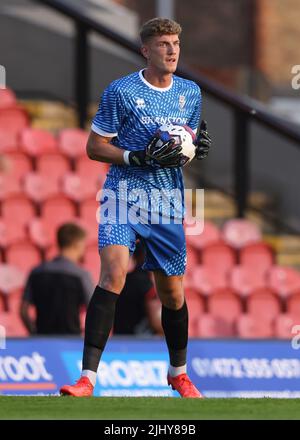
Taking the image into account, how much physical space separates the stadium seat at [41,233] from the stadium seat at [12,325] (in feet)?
2.96

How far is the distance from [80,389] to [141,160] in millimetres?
1098

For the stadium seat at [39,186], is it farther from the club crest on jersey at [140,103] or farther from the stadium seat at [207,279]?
the club crest on jersey at [140,103]

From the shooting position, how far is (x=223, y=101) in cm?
1230

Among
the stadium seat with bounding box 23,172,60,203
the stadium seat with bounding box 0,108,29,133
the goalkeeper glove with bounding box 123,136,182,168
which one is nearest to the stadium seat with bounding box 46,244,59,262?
the stadium seat with bounding box 23,172,60,203

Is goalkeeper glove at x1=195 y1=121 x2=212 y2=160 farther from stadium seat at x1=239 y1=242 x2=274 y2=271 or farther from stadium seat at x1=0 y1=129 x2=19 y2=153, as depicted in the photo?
stadium seat at x1=0 y1=129 x2=19 y2=153

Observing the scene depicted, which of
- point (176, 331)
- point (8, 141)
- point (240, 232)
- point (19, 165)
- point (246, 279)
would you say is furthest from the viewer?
point (8, 141)

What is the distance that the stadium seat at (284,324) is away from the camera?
39.0 ft

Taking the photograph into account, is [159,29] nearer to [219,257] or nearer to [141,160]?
[141,160]

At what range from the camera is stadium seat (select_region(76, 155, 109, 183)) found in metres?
13.0

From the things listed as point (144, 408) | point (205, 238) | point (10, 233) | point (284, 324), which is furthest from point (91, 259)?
point (144, 408)

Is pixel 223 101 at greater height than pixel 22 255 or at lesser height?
greater

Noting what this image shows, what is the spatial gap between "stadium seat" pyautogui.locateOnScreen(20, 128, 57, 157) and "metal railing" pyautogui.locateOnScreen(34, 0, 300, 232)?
1.31 ft

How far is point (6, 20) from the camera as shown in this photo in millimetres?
14406

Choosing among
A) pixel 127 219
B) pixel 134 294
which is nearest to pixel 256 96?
pixel 134 294
